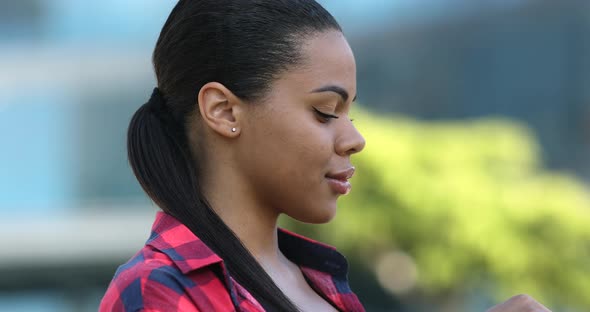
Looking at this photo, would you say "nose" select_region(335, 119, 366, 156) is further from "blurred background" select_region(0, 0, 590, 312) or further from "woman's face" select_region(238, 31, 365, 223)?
"blurred background" select_region(0, 0, 590, 312)

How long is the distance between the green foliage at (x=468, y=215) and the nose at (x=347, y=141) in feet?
28.0

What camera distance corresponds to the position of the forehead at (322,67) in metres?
2.19

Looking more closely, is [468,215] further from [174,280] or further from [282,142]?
[174,280]

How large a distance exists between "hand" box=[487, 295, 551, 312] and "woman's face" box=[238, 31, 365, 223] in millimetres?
405

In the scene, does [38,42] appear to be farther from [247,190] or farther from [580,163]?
[247,190]

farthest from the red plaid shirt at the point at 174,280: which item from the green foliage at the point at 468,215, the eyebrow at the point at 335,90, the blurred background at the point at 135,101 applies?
the blurred background at the point at 135,101

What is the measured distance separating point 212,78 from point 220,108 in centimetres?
7

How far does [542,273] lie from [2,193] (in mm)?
7666

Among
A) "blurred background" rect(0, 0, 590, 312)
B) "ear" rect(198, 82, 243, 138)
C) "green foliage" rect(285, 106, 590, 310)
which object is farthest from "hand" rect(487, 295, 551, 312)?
"blurred background" rect(0, 0, 590, 312)

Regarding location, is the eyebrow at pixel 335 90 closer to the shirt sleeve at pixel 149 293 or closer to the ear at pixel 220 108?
the ear at pixel 220 108

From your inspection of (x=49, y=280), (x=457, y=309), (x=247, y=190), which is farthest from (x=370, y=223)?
(x=247, y=190)

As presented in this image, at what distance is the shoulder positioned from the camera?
1947 mm

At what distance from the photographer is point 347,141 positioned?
221 centimetres

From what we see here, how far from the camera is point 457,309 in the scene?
12.1 metres
